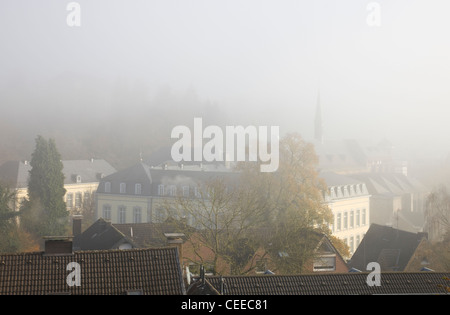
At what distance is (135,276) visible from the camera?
54.2ft

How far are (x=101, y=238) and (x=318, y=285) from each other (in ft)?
47.2

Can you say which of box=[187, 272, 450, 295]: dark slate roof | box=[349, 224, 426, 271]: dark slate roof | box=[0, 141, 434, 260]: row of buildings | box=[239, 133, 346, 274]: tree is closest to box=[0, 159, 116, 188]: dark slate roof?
box=[0, 141, 434, 260]: row of buildings

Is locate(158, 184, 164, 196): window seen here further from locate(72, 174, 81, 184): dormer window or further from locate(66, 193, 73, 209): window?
locate(72, 174, 81, 184): dormer window

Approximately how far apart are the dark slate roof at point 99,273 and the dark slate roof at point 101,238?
11.4 meters

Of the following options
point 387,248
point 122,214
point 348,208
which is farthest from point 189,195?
point 348,208

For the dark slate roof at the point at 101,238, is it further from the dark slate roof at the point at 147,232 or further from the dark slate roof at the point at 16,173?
the dark slate roof at the point at 16,173

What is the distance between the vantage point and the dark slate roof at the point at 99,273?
631 inches

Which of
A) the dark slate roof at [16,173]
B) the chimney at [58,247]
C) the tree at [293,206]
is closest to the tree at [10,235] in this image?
the tree at [293,206]

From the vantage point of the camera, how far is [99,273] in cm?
1658

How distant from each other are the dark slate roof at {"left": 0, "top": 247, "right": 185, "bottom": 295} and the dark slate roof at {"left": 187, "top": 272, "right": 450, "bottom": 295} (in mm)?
952
